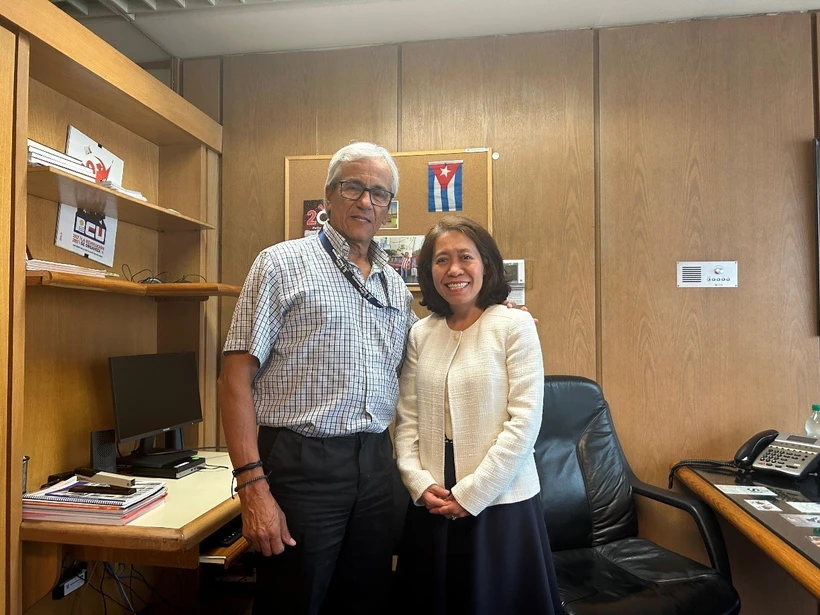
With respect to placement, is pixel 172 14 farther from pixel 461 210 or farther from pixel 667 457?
pixel 667 457

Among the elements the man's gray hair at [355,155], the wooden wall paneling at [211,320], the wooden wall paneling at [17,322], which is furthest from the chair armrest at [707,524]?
the wooden wall paneling at [17,322]

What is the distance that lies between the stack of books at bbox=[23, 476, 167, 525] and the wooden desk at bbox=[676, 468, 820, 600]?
1.76 m

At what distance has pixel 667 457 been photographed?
2.27 m

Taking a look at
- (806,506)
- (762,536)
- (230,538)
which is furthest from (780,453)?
(230,538)

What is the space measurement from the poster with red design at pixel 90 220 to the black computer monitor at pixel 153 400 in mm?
459

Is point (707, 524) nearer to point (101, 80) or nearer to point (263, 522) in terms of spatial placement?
point (263, 522)

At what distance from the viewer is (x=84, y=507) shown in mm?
1523

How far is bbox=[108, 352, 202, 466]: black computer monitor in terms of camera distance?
193cm

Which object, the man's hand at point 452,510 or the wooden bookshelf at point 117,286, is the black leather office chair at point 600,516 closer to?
the man's hand at point 452,510

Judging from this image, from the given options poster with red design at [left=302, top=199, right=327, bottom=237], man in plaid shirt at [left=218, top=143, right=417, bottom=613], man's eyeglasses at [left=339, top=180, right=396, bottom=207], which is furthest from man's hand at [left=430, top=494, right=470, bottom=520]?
poster with red design at [left=302, top=199, right=327, bottom=237]

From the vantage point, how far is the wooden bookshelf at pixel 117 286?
5.10 ft

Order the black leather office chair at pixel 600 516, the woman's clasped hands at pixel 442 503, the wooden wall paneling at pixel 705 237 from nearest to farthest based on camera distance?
the woman's clasped hands at pixel 442 503 → the black leather office chair at pixel 600 516 → the wooden wall paneling at pixel 705 237

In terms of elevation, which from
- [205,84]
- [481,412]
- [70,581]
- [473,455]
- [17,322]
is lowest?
[70,581]

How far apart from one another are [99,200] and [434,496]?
1572 millimetres
